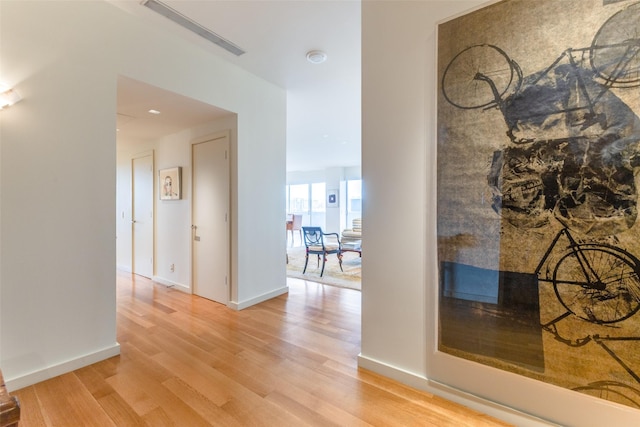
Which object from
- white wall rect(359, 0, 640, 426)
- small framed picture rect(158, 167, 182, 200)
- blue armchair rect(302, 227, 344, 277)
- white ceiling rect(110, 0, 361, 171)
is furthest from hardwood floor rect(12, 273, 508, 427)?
white ceiling rect(110, 0, 361, 171)

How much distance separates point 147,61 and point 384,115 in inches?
85.6

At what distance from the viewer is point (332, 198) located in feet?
35.2

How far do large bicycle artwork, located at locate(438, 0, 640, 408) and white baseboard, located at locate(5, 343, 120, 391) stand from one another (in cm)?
252

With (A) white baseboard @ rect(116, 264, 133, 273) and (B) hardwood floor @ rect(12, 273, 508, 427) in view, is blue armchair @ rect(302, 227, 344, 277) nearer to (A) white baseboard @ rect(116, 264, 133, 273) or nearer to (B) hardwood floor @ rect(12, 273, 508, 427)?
(B) hardwood floor @ rect(12, 273, 508, 427)

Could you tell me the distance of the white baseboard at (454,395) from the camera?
1515 millimetres

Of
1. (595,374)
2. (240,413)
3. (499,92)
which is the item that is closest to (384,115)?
(499,92)

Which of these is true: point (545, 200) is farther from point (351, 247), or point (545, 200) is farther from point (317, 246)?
point (351, 247)

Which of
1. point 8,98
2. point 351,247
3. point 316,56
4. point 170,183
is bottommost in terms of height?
point 351,247

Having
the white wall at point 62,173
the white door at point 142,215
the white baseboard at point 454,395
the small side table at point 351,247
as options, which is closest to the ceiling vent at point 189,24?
the white wall at point 62,173

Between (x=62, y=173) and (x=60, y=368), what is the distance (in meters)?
1.40

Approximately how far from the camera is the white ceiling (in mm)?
2299

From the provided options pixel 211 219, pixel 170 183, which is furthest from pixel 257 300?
pixel 170 183

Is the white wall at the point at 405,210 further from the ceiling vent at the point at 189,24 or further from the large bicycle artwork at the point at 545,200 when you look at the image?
the ceiling vent at the point at 189,24

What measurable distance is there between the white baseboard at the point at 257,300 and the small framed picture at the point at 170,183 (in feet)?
5.80
